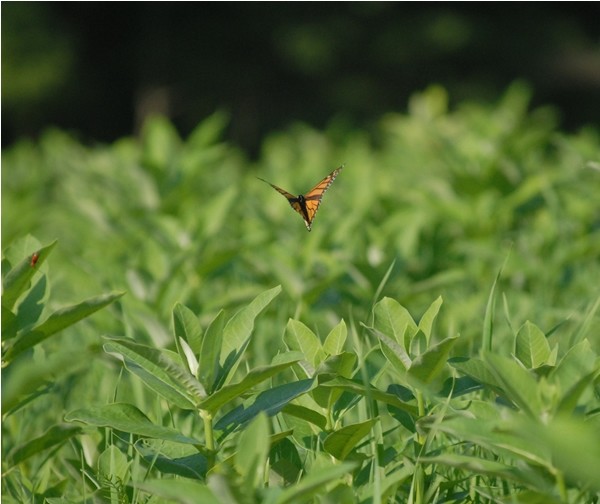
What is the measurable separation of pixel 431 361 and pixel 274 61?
1442 centimetres

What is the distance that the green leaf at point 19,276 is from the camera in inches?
50.1

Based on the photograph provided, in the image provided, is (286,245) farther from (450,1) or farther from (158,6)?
(158,6)

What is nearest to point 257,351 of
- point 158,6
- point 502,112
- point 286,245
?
point 286,245

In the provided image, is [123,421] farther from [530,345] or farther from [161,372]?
[530,345]

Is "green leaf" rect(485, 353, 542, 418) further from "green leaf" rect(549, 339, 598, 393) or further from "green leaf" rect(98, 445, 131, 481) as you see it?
"green leaf" rect(98, 445, 131, 481)

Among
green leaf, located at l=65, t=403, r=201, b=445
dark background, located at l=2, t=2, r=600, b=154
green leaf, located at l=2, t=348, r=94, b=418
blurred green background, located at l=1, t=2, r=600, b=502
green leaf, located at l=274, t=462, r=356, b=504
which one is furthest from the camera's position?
dark background, located at l=2, t=2, r=600, b=154

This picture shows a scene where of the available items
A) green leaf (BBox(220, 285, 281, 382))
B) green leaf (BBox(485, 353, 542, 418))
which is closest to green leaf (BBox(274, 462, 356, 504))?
green leaf (BBox(485, 353, 542, 418))

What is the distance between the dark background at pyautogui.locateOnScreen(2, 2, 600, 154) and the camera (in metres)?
13.6

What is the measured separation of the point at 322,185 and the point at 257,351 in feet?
2.69

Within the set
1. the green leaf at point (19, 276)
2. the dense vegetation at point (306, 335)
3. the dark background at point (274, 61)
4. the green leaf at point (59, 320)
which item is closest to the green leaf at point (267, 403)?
the dense vegetation at point (306, 335)

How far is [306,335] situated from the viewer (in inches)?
50.0

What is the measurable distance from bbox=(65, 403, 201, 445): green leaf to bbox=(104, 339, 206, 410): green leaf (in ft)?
0.14

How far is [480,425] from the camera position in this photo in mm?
1018

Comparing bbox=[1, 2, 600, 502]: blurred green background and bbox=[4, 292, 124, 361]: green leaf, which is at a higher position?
bbox=[4, 292, 124, 361]: green leaf
